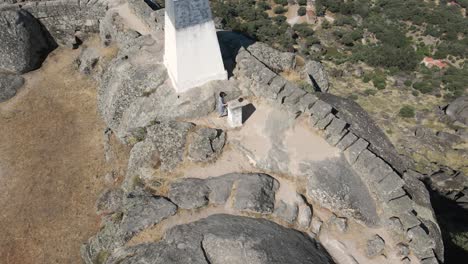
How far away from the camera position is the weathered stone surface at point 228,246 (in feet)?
40.0

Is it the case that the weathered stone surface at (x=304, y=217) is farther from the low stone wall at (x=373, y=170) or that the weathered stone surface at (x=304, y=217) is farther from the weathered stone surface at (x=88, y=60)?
the weathered stone surface at (x=88, y=60)

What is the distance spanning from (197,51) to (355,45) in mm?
35775

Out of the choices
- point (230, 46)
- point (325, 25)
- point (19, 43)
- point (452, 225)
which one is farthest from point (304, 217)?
point (325, 25)

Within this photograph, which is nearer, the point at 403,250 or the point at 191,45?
the point at 403,250

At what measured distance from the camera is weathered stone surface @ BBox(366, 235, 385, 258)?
1365cm

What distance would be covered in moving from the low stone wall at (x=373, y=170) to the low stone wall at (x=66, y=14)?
551 inches

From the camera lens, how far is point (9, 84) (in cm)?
2434

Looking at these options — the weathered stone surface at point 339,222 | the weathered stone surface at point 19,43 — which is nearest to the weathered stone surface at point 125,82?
the weathered stone surface at point 19,43

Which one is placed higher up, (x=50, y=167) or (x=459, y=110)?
(x=50, y=167)

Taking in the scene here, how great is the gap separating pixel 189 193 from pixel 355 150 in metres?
7.15

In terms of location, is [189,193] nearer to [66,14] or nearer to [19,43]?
[19,43]

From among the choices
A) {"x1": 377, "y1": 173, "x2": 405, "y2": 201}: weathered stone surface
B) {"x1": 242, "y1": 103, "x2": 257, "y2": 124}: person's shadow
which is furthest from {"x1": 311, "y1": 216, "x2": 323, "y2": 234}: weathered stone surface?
{"x1": 242, "y1": 103, "x2": 257, "y2": 124}: person's shadow

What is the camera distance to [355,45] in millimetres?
47906

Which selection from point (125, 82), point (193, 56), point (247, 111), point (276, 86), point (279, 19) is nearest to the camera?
point (193, 56)
